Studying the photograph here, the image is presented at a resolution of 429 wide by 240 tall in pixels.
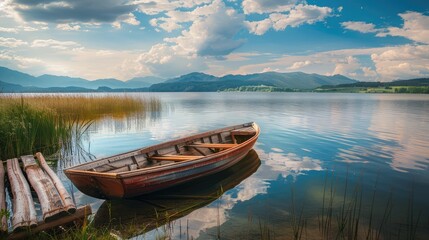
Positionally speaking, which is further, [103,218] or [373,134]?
[373,134]

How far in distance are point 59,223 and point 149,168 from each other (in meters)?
2.68

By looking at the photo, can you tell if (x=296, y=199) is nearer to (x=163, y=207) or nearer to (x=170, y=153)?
(x=163, y=207)

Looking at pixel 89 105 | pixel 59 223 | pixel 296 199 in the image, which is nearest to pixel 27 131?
pixel 59 223

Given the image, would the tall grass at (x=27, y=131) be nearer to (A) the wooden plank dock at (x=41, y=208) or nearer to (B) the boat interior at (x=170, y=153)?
(A) the wooden plank dock at (x=41, y=208)

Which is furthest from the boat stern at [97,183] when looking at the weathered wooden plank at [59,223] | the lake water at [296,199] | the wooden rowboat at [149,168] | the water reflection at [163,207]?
the weathered wooden plank at [59,223]

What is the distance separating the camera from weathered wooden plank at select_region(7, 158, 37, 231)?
439 cm

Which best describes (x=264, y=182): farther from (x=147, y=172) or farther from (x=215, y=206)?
(x=147, y=172)

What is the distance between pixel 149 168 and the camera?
23.6 ft

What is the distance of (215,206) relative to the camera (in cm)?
749

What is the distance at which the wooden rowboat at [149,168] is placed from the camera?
6.67 meters

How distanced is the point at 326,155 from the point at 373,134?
781cm

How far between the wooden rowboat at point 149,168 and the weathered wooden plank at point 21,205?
3.28ft

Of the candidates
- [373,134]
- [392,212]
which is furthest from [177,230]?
[373,134]

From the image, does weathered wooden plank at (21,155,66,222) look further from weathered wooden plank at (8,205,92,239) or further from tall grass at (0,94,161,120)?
tall grass at (0,94,161,120)
